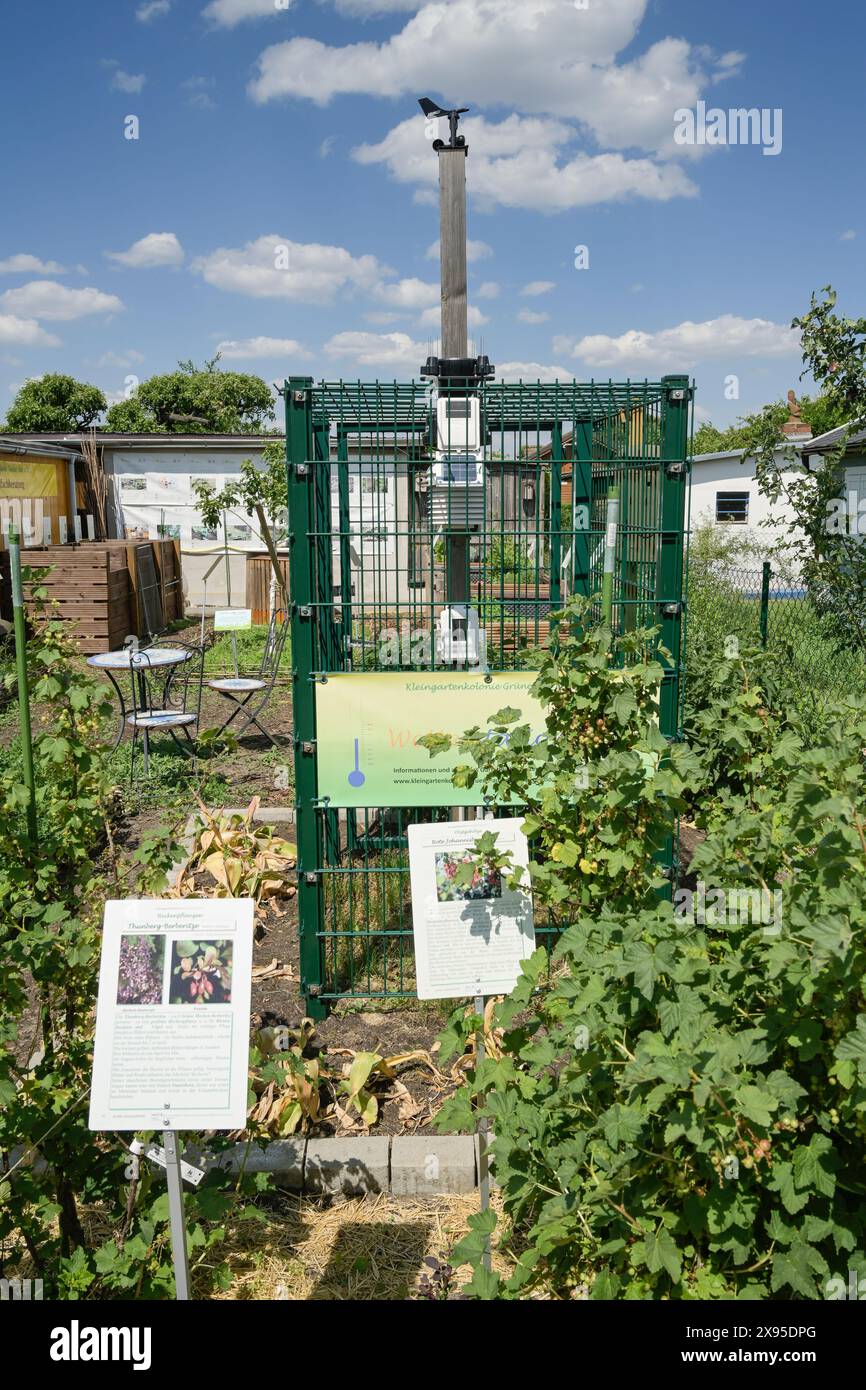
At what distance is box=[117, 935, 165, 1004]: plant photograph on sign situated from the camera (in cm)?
233

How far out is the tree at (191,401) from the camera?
4634 centimetres

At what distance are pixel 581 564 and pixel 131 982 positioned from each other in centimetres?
363

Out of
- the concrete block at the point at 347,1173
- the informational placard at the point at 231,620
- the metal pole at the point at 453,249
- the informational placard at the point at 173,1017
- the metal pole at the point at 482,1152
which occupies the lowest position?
the concrete block at the point at 347,1173

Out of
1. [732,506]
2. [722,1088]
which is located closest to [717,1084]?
[722,1088]

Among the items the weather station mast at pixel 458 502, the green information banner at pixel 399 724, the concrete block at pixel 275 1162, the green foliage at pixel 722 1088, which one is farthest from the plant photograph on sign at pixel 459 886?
the weather station mast at pixel 458 502

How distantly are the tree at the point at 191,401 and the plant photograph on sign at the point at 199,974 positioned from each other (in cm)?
4529

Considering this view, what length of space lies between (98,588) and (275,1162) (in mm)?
11857

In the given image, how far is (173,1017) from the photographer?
2324 mm

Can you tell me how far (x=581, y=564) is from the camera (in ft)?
17.8

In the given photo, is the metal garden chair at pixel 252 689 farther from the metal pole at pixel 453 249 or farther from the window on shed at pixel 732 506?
the window on shed at pixel 732 506

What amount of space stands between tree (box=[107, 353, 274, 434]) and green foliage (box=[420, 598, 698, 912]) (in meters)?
44.9

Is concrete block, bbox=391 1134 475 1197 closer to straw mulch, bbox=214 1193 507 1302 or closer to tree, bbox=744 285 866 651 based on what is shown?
straw mulch, bbox=214 1193 507 1302

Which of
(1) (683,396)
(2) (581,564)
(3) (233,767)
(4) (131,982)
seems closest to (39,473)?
(3) (233,767)
